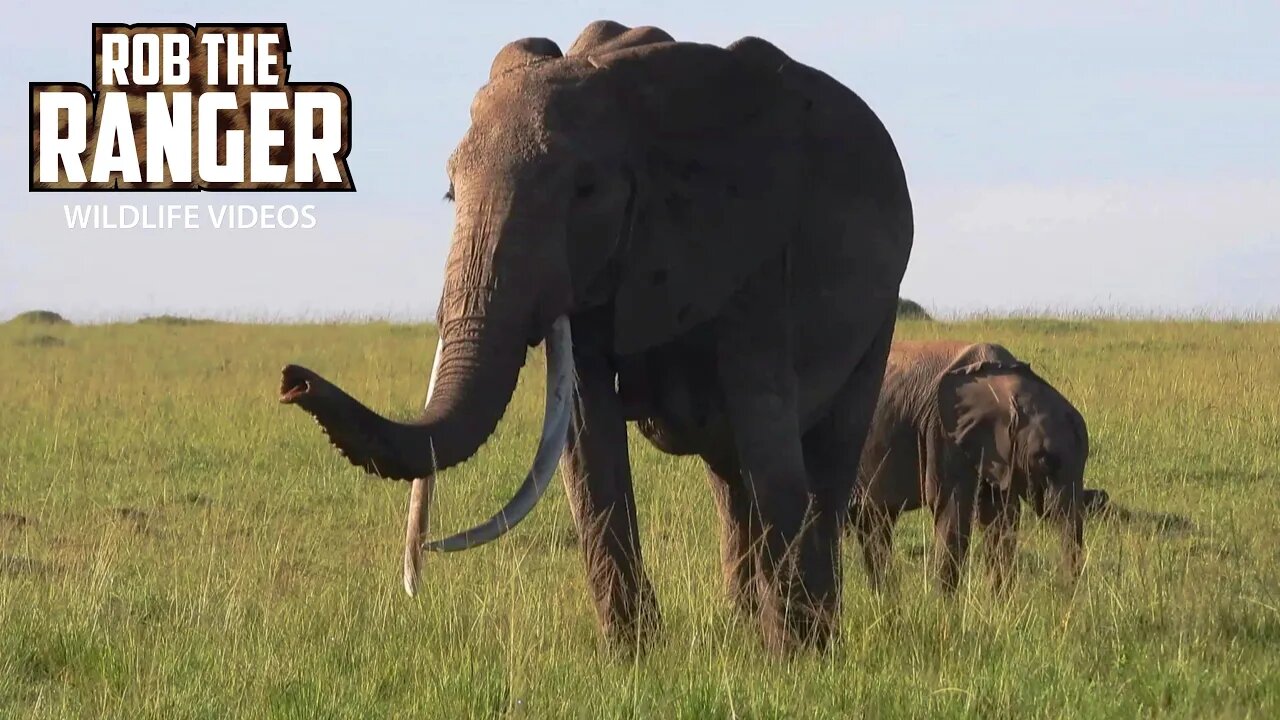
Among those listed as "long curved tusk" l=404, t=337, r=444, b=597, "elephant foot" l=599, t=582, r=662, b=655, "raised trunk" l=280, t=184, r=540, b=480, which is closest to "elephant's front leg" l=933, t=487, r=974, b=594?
"elephant foot" l=599, t=582, r=662, b=655

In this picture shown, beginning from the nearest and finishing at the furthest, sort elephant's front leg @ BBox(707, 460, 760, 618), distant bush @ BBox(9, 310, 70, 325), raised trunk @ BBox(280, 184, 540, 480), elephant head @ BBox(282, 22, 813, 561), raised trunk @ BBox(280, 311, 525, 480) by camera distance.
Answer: raised trunk @ BBox(280, 311, 525, 480), raised trunk @ BBox(280, 184, 540, 480), elephant head @ BBox(282, 22, 813, 561), elephant's front leg @ BBox(707, 460, 760, 618), distant bush @ BBox(9, 310, 70, 325)

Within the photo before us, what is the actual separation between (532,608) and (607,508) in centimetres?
59

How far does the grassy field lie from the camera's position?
525 centimetres

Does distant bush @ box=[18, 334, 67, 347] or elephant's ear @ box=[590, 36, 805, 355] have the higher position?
elephant's ear @ box=[590, 36, 805, 355]

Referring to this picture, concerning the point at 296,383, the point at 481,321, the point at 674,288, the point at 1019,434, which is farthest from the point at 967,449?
the point at 296,383

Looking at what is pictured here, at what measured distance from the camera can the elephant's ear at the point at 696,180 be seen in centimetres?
568

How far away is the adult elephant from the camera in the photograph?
17.2 ft

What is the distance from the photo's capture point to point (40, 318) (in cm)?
3894

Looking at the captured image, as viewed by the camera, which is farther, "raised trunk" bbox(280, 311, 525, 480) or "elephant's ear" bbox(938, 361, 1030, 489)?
"elephant's ear" bbox(938, 361, 1030, 489)

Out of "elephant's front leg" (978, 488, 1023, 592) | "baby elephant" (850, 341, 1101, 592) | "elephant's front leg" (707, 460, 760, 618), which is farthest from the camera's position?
"baby elephant" (850, 341, 1101, 592)

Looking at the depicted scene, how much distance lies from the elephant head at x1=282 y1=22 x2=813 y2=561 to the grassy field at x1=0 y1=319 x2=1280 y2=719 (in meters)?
0.92

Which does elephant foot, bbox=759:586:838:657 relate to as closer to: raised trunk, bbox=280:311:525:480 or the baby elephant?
raised trunk, bbox=280:311:525:480

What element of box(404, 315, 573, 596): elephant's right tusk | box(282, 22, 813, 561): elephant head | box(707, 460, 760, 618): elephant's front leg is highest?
box(282, 22, 813, 561): elephant head

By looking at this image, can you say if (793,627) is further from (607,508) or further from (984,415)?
(984,415)
